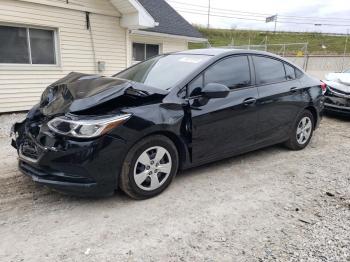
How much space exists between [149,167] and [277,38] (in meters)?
47.5

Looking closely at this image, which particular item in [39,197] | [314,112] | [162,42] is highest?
[162,42]

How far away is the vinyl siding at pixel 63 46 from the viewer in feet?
25.9

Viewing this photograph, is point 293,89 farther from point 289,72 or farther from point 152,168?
point 152,168

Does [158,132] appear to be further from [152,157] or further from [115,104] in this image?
[115,104]

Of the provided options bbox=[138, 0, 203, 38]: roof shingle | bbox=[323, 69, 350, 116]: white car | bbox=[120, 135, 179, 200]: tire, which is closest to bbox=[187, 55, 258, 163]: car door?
bbox=[120, 135, 179, 200]: tire

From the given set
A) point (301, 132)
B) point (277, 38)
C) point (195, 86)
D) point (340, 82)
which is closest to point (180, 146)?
point (195, 86)

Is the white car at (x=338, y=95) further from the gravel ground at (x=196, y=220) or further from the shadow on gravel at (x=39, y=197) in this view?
the shadow on gravel at (x=39, y=197)

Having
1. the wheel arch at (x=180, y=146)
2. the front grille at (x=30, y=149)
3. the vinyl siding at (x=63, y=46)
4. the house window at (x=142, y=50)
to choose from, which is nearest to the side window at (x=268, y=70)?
the wheel arch at (x=180, y=146)

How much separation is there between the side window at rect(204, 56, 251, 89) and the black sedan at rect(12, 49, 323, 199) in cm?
1

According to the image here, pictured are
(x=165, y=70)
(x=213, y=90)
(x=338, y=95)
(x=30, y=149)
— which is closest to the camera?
(x=30, y=149)

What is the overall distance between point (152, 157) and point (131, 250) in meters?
1.05

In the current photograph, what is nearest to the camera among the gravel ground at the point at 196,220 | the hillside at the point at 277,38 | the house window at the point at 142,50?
the gravel ground at the point at 196,220

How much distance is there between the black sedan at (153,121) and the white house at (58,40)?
196 inches

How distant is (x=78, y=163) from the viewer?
2902mm
